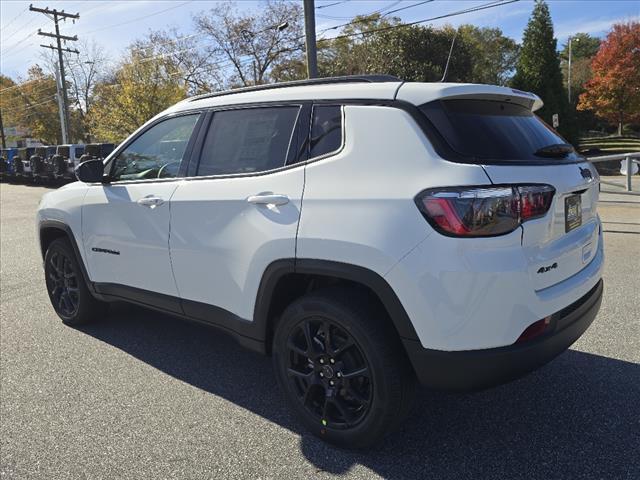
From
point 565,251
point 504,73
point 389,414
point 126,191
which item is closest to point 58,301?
point 126,191

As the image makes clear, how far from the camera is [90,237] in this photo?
168 inches

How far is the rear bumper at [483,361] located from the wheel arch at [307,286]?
132 millimetres

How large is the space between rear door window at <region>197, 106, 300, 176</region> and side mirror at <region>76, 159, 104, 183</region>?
107 cm

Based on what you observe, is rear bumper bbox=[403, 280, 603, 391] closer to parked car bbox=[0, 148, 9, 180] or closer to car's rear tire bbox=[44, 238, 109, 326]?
car's rear tire bbox=[44, 238, 109, 326]

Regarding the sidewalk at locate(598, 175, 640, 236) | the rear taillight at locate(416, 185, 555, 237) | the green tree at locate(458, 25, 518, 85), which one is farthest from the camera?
the green tree at locate(458, 25, 518, 85)

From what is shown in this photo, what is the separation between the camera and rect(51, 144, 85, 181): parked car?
2222 cm

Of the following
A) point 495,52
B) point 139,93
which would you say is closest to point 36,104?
point 139,93

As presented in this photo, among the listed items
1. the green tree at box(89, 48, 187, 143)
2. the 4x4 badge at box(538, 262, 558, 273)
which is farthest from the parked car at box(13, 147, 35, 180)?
the 4x4 badge at box(538, 262, 558, 273)

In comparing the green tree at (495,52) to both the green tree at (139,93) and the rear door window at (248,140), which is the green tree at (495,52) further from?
the rear door window at (248,140)

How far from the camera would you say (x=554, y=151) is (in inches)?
110

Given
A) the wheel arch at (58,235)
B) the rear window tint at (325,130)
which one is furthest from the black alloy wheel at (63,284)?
the rear window tint at (325,130)

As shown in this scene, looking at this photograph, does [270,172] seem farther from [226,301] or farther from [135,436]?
[135,436]

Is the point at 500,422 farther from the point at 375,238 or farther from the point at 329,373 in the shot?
the point at 375,238

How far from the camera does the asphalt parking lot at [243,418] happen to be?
2686 millimetres
